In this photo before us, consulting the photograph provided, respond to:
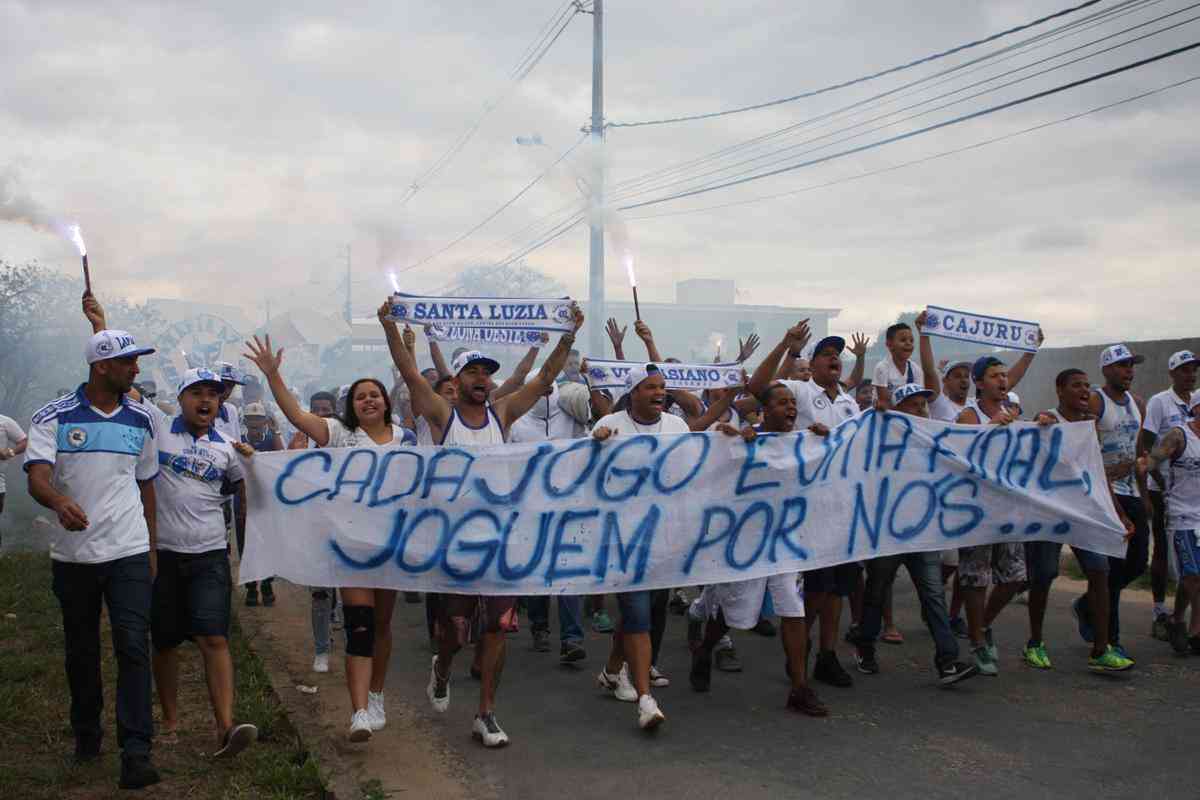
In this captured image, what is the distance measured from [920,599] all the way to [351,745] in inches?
136

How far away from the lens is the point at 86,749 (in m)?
4.99

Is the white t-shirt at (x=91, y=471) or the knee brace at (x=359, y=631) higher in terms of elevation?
the white t-shirt at (x=91, y=471)

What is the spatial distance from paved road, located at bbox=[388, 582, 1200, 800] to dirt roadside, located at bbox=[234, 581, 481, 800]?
138 millimetres

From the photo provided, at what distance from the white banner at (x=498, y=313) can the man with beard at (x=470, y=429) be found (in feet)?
2.13

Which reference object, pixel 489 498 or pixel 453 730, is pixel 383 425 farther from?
pixel 453 730

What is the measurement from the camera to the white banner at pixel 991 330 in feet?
24.1

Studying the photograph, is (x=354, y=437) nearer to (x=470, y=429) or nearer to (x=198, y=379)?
(x=470, y=429)

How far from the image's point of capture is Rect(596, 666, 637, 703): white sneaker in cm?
602

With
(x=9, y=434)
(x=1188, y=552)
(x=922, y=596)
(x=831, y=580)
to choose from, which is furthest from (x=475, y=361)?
(x=9, y=434)

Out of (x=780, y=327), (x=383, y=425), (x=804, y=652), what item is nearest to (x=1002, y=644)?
(x=804, y=652)

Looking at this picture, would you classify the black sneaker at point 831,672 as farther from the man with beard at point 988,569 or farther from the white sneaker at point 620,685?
the white sneaker at point 620,685

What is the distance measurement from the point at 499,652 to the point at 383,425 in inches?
56.0

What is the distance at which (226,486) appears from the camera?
17.5ft

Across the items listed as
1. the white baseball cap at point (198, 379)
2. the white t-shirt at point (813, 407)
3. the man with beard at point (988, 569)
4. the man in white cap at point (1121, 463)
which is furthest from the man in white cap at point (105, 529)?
the man in white cap at point (1121, 463)
